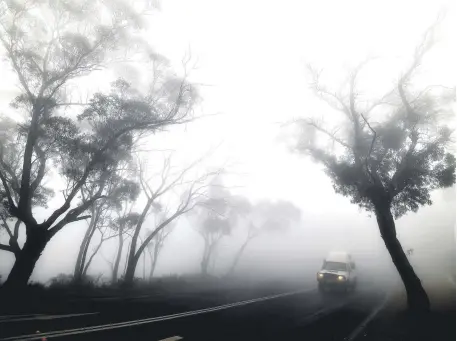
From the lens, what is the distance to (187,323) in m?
9.11

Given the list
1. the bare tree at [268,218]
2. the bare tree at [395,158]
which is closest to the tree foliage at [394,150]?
the bare tree at [395,158]

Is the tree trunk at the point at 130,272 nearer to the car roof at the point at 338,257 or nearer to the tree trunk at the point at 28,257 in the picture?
the tree trunk at the point at 28,257

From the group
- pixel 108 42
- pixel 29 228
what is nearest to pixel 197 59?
pixel 108 42

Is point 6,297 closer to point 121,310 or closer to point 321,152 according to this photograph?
point 121,310

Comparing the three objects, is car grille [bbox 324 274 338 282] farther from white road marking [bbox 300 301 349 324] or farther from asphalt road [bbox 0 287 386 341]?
asphalt road [bbox 0 287 386 341]

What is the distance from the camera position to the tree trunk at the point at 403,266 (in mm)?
13227

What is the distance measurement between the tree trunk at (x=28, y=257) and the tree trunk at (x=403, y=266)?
613 inches

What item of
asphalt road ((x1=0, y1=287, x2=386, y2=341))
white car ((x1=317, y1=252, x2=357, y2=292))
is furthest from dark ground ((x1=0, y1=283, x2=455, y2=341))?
white car ((x1=317, y1=252, x2=357, y2=292))

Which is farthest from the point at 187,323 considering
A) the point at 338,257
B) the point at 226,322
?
the point at 338,257

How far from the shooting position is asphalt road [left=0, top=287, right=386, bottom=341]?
726cm

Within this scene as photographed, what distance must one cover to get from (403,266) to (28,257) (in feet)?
54.7

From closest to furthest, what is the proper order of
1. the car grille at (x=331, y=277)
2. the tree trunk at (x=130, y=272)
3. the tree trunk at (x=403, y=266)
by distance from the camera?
the tree trunk at (x=403, y=266) < the tree trunk at (x=130, y=272) < the car grille at (x=331, y=277)

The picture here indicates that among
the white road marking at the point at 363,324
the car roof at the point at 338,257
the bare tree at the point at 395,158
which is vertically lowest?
the white road marking at the point at 363,324

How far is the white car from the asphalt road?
23.5 ft
